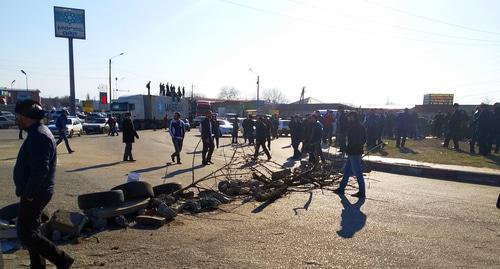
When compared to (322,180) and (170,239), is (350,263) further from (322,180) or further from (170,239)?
(322,180)

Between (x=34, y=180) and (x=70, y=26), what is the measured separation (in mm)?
35131

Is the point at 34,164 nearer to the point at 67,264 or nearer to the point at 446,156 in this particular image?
the point at 67,264

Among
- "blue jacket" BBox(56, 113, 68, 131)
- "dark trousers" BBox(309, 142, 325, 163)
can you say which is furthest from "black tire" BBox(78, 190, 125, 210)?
"blue jacket" BBox(56, 113, 68, 131)

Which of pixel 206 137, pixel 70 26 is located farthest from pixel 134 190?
pixel 70 26

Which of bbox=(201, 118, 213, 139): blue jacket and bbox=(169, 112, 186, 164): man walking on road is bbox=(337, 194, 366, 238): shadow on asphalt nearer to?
bbox=(201, 118, 213, 139): blue jacket

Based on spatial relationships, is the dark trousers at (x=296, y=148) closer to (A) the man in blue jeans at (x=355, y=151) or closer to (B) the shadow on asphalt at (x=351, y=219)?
(A) the man in blue jeans at (x=355, y=151)

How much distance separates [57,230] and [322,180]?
6.99m

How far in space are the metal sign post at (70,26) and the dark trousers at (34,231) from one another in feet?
110

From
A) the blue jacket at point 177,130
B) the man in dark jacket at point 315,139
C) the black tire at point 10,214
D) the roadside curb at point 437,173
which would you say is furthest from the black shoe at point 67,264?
the roadside curb at point 437,173

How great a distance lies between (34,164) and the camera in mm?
4379

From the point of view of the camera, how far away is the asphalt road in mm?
5375

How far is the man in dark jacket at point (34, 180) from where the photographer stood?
4.39m

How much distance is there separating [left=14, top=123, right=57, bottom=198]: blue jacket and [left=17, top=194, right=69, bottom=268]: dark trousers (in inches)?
4.0

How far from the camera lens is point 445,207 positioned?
8.76 m
